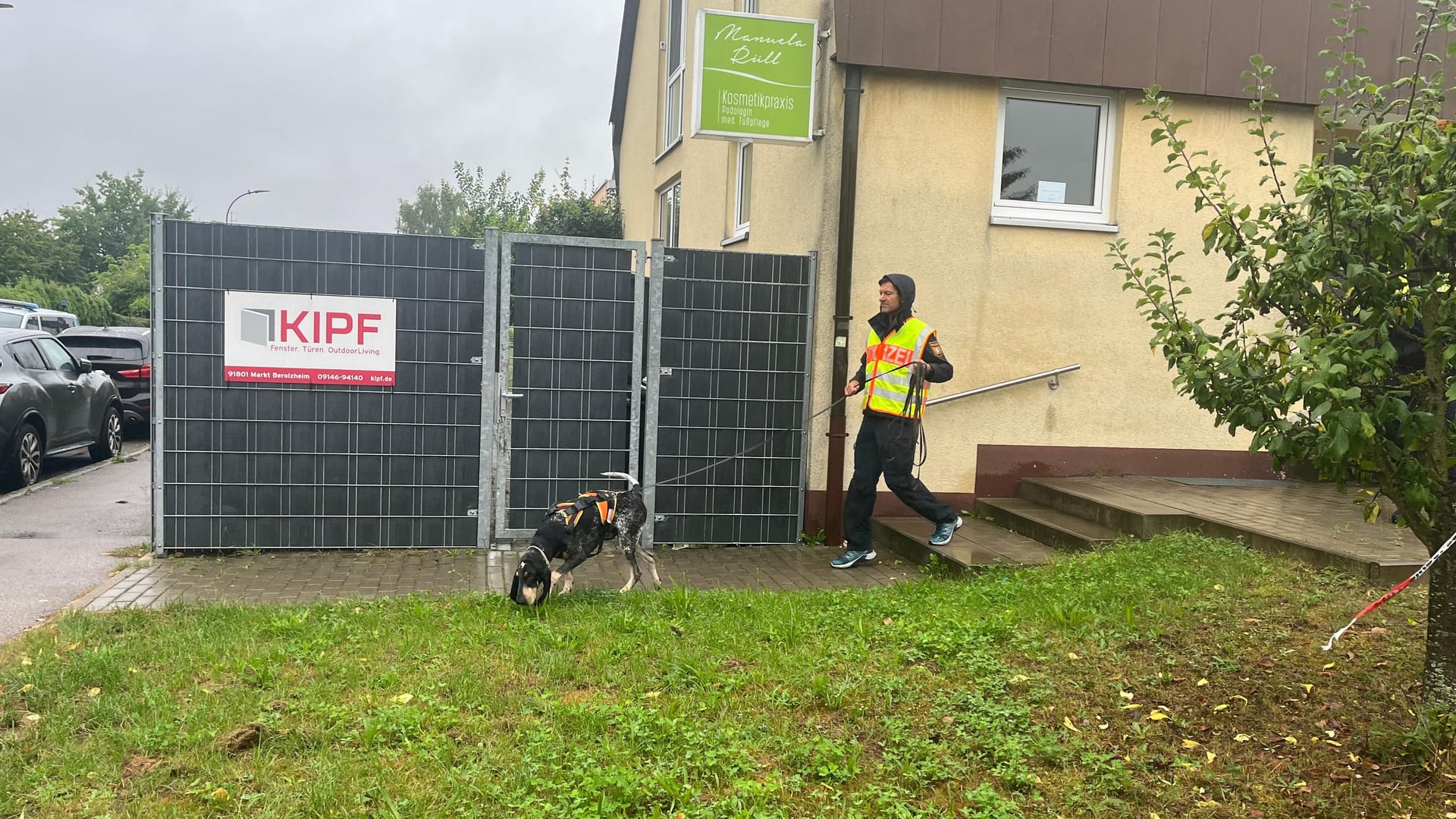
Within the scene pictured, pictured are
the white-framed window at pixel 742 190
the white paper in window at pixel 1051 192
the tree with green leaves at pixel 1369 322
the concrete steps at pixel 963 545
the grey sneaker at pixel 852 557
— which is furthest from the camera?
the white-framed window at pixel 742 190

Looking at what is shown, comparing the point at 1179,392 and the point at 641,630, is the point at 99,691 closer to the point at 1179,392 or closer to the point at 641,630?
the point at 641,630

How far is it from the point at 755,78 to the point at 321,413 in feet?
13.7

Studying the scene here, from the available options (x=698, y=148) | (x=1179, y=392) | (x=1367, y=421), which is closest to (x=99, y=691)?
(x=1179, y=392)

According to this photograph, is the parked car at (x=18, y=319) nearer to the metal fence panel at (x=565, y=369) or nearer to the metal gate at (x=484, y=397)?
the metal gate at (x=484, y=397)

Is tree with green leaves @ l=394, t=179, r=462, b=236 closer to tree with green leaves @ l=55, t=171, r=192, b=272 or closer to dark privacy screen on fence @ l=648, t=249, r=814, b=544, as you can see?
tree with green leaves @ l=55, t=171, r=192, b=272

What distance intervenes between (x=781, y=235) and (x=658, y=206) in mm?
7141

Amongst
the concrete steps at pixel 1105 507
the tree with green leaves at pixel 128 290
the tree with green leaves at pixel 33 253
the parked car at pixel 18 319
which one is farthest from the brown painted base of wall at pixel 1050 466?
the tree with green leaves at pixel 33 253

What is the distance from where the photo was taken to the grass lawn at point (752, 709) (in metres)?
3.59

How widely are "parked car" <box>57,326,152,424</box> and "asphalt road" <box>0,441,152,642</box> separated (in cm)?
294

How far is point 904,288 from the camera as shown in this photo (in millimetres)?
7367

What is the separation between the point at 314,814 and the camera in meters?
3.53

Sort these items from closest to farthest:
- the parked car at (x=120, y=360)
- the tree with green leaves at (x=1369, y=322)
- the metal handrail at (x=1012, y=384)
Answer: the tree with green leaves at (x=1369, y=322), the metal handrail at (x=1012, y=384), the parked car at (x=120, y=360)

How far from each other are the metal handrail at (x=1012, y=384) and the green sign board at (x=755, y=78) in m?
2.38

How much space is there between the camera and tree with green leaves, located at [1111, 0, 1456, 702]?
10.3ft
